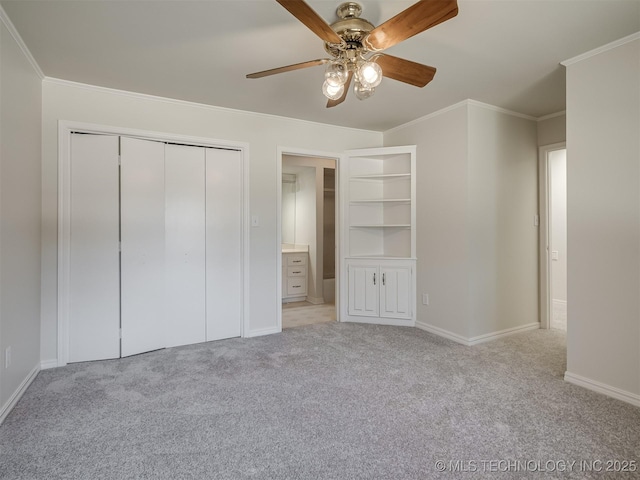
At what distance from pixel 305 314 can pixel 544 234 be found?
3058mm

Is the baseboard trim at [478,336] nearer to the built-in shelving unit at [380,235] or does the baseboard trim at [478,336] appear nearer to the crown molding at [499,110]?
the built-in shelving unit at [380,235]

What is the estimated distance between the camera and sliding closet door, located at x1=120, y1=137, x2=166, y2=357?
118 inches

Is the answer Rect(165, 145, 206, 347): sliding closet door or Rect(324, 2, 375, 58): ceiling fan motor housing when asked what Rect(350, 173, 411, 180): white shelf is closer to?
Rect(165, 145, 206, 347): sliding closet door

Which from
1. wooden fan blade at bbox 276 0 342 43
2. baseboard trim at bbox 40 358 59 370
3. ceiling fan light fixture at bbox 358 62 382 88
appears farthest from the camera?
baseboard trim at bbox 40 358 59 370

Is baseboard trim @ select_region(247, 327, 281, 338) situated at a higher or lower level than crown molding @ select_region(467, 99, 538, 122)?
lower

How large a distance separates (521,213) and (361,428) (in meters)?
2.97

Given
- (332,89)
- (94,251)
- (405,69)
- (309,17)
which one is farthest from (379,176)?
(94,251)

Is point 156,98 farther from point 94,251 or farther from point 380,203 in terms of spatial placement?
point 380,203

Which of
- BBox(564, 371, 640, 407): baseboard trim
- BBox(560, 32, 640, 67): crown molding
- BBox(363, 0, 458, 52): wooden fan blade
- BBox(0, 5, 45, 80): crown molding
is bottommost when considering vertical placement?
BBox(564, 371, 640, 407): baseboard trim

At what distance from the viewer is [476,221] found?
3336 millimetres

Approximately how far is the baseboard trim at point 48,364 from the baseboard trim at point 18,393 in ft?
0.22

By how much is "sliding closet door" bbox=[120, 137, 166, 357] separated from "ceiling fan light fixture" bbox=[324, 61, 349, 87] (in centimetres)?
204

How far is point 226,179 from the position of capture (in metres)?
3.49

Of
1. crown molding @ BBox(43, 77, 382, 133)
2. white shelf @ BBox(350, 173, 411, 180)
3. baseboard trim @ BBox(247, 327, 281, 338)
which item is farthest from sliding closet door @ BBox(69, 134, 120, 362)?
white shelf @ BBox(350, 173, 411, 180)
